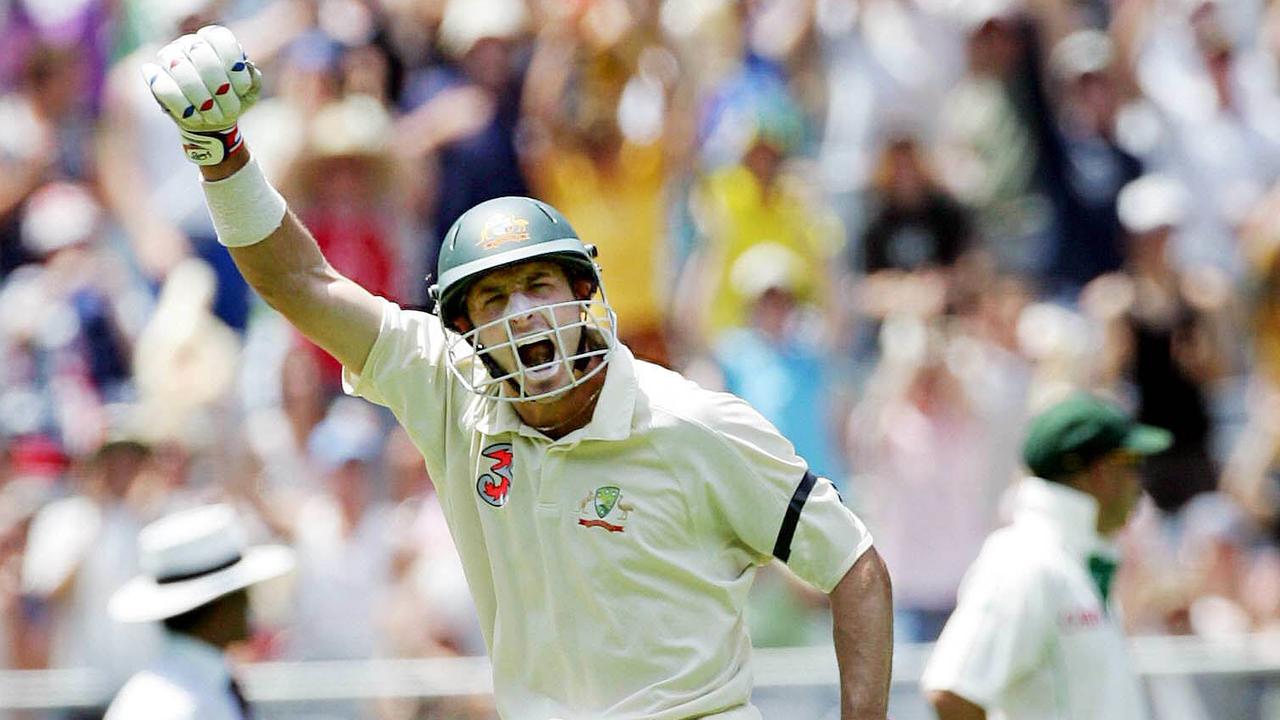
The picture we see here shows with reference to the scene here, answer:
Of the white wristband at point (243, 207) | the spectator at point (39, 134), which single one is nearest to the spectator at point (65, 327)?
the spectator at point (39, 134)

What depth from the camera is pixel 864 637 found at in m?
4.55

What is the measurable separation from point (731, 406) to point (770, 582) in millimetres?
4616

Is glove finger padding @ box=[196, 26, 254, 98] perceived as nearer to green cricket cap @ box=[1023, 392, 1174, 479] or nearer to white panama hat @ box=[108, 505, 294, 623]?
white panama hat @ box=[108, 505, 294, 623]

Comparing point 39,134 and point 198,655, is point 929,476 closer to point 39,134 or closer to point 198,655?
point 198,655

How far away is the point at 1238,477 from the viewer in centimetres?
991

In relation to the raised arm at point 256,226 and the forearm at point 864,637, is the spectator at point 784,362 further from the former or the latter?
the raised arm at point 256,226

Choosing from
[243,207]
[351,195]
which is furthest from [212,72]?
[351,195]

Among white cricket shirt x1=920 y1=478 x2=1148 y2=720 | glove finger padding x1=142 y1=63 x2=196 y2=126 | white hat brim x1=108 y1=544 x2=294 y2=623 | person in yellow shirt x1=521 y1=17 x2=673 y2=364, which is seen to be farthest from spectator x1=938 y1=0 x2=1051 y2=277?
glove finger padding x1=142 y1=63 x2=196 y2=126

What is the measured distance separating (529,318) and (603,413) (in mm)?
267

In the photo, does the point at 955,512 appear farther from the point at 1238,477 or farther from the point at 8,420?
the point at 8,420

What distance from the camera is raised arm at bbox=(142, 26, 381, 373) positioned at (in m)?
4.34

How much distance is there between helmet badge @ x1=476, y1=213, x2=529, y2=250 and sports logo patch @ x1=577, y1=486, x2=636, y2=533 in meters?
0.58

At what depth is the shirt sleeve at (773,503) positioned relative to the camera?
15.0ft

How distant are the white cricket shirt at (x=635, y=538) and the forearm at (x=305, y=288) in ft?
0.18
